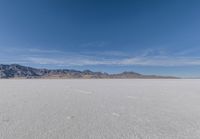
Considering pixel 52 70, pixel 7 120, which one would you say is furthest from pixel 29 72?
pixel 7 120

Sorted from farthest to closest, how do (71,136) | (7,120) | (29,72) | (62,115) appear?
(29,72), (62,115), (7,120), (71,136)

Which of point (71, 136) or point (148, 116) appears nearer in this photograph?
point (71, 136)

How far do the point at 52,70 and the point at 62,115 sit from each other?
494ft

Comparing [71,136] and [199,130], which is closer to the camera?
[71,136]

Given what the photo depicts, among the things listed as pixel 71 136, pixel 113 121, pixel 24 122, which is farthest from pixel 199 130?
pixel 24 122

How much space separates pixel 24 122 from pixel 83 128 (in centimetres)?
147

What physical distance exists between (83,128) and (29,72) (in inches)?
5795

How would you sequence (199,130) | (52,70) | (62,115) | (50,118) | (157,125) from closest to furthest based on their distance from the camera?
(199,130) < (157,125) < (50,118) < (62,115) < (52,70)

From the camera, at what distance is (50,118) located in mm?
3891

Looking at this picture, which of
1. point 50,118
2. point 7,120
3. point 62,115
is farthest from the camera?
point 62,115

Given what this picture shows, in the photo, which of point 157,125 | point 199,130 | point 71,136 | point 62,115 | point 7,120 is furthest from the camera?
point 62,115

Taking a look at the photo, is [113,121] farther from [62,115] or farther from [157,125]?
[62,115]

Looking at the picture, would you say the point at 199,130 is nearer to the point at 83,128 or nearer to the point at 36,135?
the point at 83,128

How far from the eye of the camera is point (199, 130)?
122 inches
